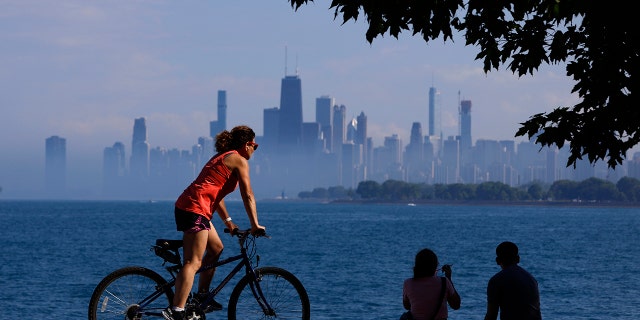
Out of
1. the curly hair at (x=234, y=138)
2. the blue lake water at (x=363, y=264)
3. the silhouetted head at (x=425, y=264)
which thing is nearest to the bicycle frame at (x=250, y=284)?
the curly hair at (x=234, y=138)

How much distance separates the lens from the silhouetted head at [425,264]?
29.5ft

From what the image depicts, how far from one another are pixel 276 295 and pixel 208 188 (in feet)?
3.87

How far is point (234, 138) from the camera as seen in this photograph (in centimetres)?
939

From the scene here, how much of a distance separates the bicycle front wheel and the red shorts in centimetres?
71

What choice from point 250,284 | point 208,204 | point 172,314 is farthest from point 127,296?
point 208,204

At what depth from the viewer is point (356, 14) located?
31.0 feet

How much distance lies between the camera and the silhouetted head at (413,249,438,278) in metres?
8.99

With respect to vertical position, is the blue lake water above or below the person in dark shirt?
below

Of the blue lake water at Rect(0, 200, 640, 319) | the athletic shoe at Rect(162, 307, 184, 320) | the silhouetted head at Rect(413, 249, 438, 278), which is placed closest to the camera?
the silhouetted head at Rect(413, 249, 438, 278)

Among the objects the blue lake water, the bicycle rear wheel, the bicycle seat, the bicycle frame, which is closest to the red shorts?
the bicycle seat

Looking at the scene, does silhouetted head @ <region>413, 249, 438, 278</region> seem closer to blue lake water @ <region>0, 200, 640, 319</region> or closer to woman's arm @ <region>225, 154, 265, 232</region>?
woman's arm @ <region>225, 154, 265, 232</region>

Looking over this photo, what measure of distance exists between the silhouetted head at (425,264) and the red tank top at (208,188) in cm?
167

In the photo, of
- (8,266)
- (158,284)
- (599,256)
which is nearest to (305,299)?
(158,284)

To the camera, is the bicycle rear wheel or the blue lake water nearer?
the bicycle rear wheel
